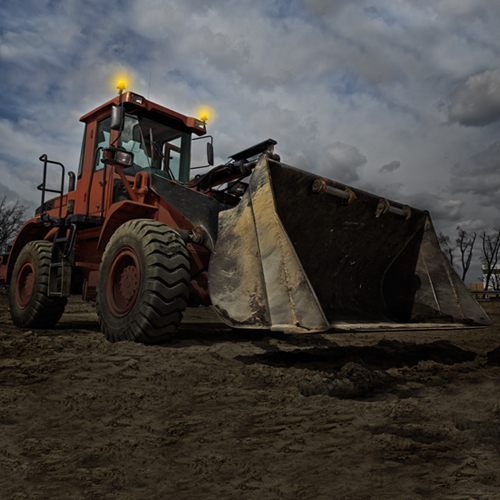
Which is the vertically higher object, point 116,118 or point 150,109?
point 150,109

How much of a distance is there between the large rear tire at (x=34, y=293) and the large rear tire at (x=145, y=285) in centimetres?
175

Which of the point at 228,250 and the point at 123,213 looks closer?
the point at 228,250

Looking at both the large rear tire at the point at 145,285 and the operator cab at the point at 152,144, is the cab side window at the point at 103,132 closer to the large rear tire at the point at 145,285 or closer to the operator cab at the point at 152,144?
the operator cab at the point at 152,144

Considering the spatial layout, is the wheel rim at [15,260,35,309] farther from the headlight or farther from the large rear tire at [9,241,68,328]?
the headlight

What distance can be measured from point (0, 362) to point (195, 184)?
3.00 meters

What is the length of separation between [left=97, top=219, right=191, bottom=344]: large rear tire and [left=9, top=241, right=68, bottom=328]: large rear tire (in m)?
1.75

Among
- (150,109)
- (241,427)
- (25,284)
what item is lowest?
(241,427)

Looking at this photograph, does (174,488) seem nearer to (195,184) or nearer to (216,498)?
(216,498)

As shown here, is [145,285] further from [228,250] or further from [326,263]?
[326,263]

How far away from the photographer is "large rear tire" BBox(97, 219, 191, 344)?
3938 mm

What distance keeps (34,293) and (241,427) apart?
188 inches

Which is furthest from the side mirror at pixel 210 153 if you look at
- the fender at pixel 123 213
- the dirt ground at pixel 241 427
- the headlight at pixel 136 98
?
the dirt ground at pixel 241 427

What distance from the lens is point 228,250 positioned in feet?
11.8

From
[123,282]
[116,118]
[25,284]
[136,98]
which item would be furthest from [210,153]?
[25,284]
